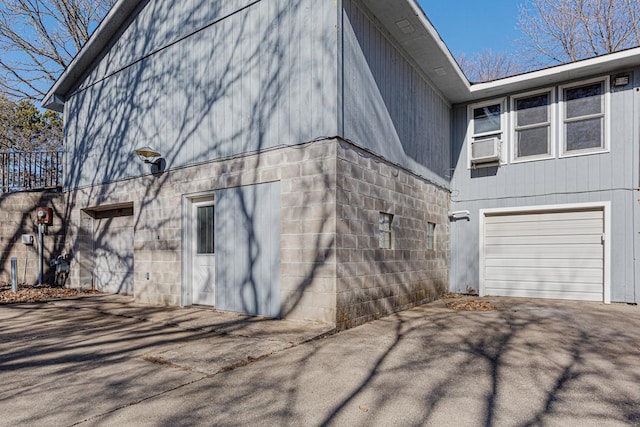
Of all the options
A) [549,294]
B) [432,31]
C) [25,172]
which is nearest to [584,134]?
[549,294]

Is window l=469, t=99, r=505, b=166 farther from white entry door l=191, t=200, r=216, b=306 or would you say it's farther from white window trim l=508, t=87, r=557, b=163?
white entry door l=191, t=200, r=216, b=306

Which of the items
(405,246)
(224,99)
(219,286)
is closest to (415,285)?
(405,246)

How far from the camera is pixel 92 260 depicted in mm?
8820

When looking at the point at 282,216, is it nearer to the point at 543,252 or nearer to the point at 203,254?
the point at 203,254

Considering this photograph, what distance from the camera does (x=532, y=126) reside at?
834 cm

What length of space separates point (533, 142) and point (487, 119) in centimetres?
116

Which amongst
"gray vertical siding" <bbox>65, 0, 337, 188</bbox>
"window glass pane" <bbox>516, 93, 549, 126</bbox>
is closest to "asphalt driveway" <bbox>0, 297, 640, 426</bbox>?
"gray vertical siding" <bbox>65, 0, 337, 188</bbox>

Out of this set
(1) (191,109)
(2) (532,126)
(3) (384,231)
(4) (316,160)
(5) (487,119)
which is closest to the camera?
(4) (316,160)

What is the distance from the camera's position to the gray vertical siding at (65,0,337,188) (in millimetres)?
5281

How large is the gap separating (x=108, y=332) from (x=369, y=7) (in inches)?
224

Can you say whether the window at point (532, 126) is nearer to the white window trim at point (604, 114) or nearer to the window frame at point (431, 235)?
the white window trim at point (604, 114)

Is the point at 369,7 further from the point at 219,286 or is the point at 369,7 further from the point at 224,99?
the point at 219,286

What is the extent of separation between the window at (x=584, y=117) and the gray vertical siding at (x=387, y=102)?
8.05 ft

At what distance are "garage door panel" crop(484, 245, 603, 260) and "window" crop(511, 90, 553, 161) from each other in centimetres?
191
